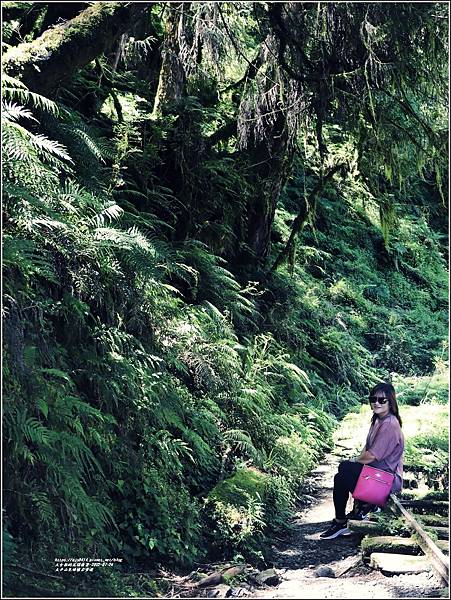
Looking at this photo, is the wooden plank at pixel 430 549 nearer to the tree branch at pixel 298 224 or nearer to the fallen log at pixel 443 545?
the fallen log at pixel 443 545

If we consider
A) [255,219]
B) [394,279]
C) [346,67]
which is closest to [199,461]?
[346,67]

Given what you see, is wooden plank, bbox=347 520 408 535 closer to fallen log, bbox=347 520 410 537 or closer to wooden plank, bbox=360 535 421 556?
fallen log, bbox=347 520 410 537

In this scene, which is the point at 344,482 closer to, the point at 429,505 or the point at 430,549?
the point at 429,505

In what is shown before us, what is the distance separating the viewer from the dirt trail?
5812 millimetres

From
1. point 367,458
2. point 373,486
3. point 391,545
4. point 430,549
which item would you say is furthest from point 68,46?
point 430,549

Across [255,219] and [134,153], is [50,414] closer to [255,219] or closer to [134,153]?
[134,153]

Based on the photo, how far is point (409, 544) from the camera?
22.1ft

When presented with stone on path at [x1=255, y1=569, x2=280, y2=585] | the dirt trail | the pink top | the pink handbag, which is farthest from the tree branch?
stone on path at [x1=255, y1=569, x2=280, y2=585]

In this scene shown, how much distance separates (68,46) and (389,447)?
5.28 metres

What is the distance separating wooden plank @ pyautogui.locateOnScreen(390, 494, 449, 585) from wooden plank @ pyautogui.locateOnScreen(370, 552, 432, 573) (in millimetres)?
78

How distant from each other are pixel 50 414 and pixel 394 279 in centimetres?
1886

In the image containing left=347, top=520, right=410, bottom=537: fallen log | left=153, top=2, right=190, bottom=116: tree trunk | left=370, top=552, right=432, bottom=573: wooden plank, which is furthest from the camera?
left=153, top=2, right=190, bottom=116: tree trunk

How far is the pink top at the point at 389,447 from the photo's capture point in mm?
7605

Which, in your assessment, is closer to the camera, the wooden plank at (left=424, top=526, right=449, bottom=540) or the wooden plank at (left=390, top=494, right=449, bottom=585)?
the wooden plank at (left=390, top=494, right=449, bottom=585)
